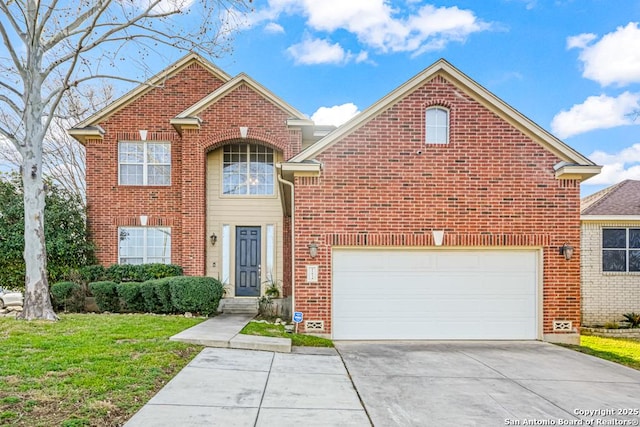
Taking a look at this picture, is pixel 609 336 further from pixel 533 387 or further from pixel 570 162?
pixel 533 387

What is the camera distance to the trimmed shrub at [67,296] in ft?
37.4

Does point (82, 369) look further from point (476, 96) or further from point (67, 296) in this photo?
point (476, 96)

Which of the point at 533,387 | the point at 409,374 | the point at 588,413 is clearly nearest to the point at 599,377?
the point at 533,387

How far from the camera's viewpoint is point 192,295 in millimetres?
10633

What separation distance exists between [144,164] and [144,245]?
8.86 feet

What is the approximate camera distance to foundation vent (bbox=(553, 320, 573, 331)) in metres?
8.95

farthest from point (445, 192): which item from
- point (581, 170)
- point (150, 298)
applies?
point (150, 298)

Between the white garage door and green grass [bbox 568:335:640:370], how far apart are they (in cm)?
121

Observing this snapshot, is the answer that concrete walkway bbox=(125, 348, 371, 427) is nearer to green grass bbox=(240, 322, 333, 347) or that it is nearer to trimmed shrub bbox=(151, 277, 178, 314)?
green grass bbox=(240, 322, 333, 347)

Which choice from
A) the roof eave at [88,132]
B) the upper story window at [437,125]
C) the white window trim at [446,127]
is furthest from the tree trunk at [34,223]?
the upper story window at [437,125]

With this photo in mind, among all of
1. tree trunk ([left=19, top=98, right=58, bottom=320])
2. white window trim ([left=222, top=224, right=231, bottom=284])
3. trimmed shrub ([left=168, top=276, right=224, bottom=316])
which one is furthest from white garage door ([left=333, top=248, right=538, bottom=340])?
tree trunk ([left=19, top=98, right=58, bottom=320])

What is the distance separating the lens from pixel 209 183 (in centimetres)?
1328

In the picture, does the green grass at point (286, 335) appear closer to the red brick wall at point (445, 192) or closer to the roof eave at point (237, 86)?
the red brick wall at point (445, 192)

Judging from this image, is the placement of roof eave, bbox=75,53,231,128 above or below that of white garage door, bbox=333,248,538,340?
above
